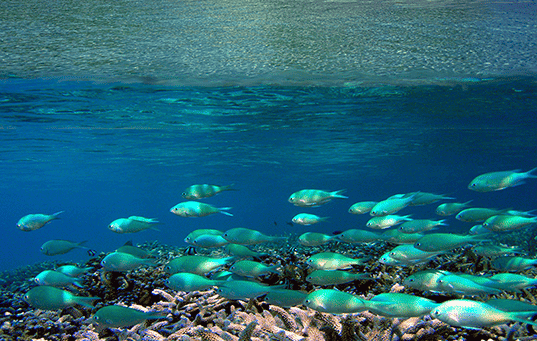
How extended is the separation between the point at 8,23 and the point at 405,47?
9612 millimetres

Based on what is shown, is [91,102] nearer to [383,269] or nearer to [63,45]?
[63,45]

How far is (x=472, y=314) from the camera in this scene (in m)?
2.79

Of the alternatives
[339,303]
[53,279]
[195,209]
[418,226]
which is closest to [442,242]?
[339,303]

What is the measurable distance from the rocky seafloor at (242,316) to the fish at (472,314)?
49.1 inches

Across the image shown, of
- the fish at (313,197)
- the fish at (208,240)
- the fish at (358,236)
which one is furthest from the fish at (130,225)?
the fish at (358,236)

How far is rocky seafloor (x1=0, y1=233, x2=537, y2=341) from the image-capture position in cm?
401

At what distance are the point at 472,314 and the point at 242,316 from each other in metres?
2.97

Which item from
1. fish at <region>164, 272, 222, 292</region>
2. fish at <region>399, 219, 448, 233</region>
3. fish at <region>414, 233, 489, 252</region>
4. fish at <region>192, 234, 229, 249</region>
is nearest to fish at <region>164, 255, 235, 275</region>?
fish at <region>164, 272, 222, 292</region>

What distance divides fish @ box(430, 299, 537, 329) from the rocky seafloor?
125 cm

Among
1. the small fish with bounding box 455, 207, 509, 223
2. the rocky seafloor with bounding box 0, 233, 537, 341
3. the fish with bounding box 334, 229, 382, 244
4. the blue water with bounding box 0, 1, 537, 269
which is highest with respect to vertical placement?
the blue water with bounding box 0, 1, 537, 269

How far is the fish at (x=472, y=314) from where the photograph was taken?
2.75 metres

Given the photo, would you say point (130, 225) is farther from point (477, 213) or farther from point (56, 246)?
point (477, 213)

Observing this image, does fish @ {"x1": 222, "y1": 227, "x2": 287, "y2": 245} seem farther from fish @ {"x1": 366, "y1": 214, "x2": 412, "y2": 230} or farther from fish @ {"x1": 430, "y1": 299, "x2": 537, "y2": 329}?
fish @ {"x1": 430, "y1": 299, "x2": 537, "y2": 329}

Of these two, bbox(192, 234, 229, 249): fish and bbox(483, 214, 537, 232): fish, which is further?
bbox(192, 234, 229, 249): fish
